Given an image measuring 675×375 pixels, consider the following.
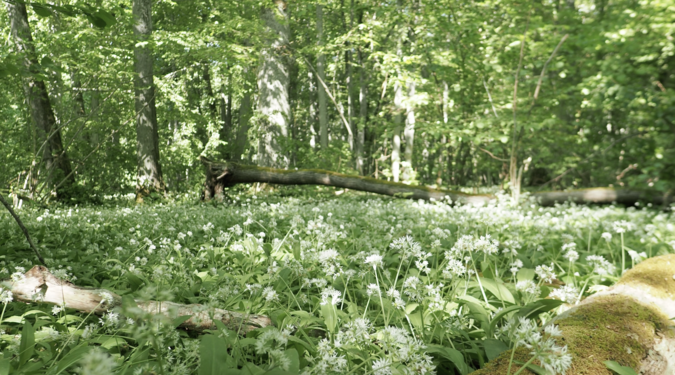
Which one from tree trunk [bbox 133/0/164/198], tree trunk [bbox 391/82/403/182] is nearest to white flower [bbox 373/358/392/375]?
tree trunk [bbox 133/0/164/198]

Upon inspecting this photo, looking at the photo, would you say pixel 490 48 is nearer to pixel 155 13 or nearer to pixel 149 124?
pixel 149 124

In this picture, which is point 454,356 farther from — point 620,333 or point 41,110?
point 41,110

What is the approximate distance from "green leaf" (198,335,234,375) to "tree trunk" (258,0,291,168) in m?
10.8

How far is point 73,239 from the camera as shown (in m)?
4.18

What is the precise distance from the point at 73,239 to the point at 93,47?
6.47 metres

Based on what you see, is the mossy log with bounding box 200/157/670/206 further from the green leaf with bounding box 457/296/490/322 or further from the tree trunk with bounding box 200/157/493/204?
the green leaf with bounding box 457/296/490/322

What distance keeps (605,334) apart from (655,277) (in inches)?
46.7

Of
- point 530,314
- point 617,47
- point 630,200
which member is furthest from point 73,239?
point 617,47

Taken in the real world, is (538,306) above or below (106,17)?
below

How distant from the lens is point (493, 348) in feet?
5.49

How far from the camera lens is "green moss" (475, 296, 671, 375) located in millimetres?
1419

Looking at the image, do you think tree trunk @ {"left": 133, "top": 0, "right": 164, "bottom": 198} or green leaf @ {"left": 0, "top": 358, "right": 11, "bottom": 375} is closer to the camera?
green leaf @ {"left": 0, "top": 358, "right": 11, "bottom": 375}

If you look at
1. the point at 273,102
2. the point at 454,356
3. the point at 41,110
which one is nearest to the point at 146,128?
the point at 41,110

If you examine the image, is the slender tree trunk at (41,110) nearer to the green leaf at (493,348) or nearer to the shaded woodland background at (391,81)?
the shaded woodland background at (391,81)
